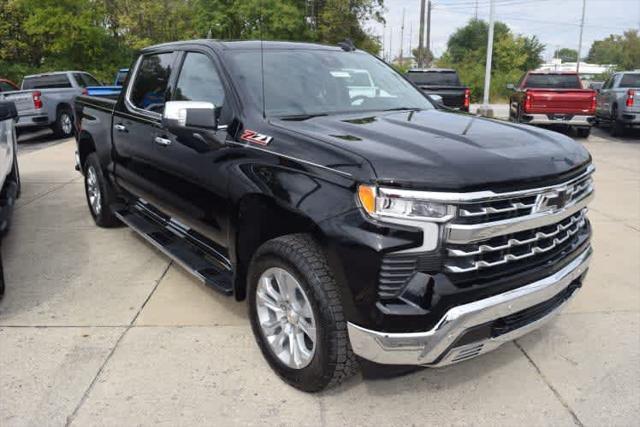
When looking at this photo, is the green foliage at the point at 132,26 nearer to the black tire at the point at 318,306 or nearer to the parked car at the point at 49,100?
the parked car at the point at 49,100

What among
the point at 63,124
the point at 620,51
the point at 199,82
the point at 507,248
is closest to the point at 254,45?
the point at 199,82

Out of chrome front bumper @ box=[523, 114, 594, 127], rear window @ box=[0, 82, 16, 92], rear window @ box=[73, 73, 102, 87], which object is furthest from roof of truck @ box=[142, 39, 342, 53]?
rear window @ box=[73, 73, 102, 87]

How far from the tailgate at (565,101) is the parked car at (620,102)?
4.89 feet

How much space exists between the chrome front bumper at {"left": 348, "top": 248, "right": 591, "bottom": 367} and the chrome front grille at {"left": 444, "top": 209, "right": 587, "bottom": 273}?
6.1 inches

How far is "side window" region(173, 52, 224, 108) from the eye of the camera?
3744 mm

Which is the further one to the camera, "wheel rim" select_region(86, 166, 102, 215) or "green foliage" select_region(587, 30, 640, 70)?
"green foliage" select_region(587, 30, 640, 70)

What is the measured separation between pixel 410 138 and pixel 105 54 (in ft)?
90.4

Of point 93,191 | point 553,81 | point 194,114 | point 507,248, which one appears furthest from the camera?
point 553,81

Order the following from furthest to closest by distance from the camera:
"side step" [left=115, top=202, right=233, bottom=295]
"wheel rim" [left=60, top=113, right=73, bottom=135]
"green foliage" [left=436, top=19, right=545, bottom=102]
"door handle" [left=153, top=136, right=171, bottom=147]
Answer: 1. "green foliage" [left=436, top=19, right=545, bottom=102]
2. "wheel rim" [left=60, top=113, right=73, bottom=135]
3. "door handle" [left=153, top=136, right=171, bottom=147]
4. "side step" [left=115, top=202, right=233, bottom=295]

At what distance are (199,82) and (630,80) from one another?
15251mm

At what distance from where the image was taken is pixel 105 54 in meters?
27.4

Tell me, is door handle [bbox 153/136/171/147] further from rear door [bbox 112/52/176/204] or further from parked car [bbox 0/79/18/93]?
parked car [bbox 0/79/18/93]

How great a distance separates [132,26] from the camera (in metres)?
31.4

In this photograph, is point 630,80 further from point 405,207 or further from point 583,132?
point 405,207
